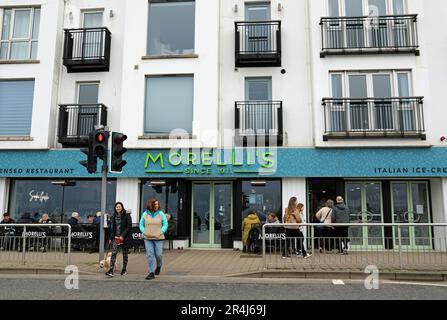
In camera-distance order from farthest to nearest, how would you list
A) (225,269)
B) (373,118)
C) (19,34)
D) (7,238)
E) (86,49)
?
(19,34) < (86,49) < (373,118) < (7,238) < (225,269)

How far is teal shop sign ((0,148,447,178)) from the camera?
1456cm

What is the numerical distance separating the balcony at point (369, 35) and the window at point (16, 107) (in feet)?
37.3

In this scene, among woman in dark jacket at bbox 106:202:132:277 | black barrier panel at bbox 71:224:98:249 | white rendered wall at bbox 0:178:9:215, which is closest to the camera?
woman in dark jacket at bbox 106:202:132:277

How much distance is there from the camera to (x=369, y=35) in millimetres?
15469

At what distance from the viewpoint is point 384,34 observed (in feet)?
50.6

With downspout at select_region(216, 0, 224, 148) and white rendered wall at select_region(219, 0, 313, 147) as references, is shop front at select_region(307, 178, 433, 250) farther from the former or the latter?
A: downspout at select_region(216, 0, 224, 148)

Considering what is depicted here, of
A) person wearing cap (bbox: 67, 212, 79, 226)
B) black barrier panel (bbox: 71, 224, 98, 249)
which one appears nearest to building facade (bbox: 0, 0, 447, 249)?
person wearing cap (bbox: 67, 212, 79, 226)

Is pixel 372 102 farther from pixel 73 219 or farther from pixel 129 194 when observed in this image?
pixel 73 219

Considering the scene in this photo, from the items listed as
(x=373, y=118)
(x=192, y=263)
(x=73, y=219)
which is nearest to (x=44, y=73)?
(x=73, y=219)

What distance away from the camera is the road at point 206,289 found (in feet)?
25.0

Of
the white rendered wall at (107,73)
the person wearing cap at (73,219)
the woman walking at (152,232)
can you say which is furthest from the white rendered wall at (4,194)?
the woman walking at (152,232)

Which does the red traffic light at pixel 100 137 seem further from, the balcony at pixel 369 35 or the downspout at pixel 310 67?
the balcony at pixel 369 35

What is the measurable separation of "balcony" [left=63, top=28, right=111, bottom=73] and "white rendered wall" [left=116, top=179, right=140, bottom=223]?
4.65 meters

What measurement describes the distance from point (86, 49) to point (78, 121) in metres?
2.91
